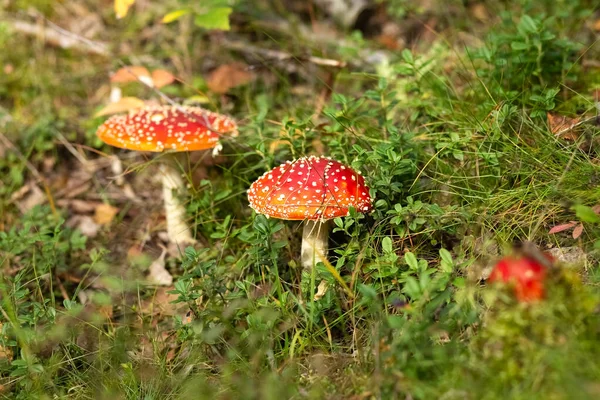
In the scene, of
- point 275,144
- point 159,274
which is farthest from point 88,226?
point 275,144

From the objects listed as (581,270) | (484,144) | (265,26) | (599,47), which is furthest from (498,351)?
(265,26)

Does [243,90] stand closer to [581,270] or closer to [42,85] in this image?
[42,85]

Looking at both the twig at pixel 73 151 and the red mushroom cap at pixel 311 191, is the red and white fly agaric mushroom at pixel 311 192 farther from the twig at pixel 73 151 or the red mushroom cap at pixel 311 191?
the twig at pixel 73 151

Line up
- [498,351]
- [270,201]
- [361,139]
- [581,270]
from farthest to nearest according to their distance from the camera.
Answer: [361,139], [270,201], [581,270], [498,351]

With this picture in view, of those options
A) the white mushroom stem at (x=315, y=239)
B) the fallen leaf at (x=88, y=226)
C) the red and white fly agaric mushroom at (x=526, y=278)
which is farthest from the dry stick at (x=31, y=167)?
the red and white fly agaric mushroom at (x=526, y=278)

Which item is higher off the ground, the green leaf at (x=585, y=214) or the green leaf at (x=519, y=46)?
the green leaf at (x=519, y=46)

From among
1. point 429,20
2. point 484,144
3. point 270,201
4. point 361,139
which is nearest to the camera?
point 270,201
